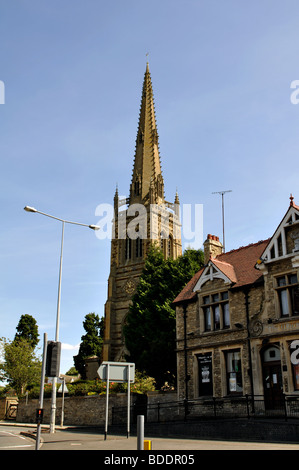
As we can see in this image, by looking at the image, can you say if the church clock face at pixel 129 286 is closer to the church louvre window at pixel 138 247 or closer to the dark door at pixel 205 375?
the church louvre window at pixel 138 247

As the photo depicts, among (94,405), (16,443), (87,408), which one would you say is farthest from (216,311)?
(16,443)

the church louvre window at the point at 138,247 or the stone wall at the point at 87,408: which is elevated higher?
the church louvre window at the point at 138,247

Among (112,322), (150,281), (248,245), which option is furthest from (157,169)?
(248,245)

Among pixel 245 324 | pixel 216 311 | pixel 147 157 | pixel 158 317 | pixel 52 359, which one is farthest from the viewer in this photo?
pixel 147 157

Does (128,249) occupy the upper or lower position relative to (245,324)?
upper

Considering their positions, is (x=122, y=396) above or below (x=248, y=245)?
below

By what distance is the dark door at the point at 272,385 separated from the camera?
22.7 metres

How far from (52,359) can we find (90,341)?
64094 mm

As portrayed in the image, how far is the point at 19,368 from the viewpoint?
168ft

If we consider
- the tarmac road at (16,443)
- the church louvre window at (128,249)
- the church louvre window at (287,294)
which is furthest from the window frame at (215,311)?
the church louvre window at (128,249)

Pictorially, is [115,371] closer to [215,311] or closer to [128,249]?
[215,311]

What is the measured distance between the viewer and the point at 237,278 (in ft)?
87.5
